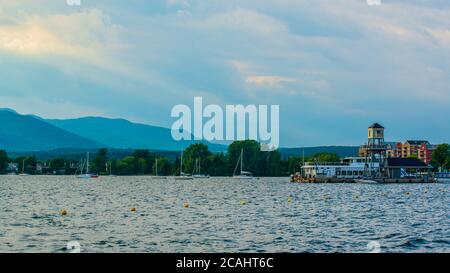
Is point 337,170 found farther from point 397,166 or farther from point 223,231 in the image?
point 223,231

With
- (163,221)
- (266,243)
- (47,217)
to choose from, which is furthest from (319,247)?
(47,217)

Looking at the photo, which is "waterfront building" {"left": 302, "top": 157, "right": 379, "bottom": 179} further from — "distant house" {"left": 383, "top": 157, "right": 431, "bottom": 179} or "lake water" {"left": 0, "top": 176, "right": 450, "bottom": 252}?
"lake water" {"left": 0, "top": 176, "right": 450, "bottom": 252}

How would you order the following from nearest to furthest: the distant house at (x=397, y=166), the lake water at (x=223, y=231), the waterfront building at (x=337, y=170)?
the lake water at (x=223, y=231), the distant house at (x=397, y=166), the waterfront building at (x=337, y=170)

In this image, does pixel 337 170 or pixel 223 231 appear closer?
pixel 223 231

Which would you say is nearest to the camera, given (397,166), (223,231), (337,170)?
(223,231)

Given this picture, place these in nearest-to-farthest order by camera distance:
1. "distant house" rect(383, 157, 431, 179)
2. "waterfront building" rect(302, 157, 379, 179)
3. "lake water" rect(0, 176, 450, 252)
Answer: "lake water" rect(0, 176, 450, 252) < "distant house" rect(383, 157, 431, 179) < "waterfront building" rect(302, 157, 379, 179)

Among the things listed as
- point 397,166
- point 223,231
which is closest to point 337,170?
point 397,166

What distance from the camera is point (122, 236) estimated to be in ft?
115

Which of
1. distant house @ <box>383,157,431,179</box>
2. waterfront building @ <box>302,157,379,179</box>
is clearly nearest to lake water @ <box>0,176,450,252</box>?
waterfront building @ <box>302,157,379,179</box>

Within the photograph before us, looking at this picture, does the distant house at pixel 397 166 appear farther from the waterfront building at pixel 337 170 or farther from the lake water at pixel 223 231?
the lake water at pixel 223 231

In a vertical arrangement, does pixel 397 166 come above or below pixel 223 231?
above

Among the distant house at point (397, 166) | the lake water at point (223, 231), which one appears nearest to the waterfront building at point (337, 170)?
the distant house at point (397, 166)
